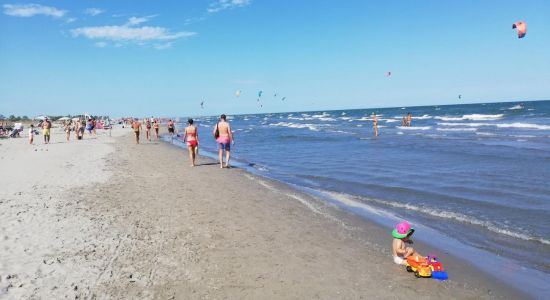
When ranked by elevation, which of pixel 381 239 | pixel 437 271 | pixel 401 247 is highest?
pixel 401 247

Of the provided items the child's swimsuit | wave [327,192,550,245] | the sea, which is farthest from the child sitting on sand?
wave [327,192,550,245]

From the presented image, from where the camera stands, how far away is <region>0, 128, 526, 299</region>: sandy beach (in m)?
4.48

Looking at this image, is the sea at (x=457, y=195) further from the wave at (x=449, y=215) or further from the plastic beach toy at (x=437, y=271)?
the plastic beach toy at (x=437, y=271)

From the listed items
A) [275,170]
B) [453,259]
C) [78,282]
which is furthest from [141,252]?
[275,170]

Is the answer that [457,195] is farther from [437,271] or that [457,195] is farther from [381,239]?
[437,271]

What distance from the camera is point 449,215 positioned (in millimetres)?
8078

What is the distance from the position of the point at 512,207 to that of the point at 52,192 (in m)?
10.2

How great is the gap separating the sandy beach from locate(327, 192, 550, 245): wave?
917 mm

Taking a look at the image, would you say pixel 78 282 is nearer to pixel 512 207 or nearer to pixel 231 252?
pixel 231 252

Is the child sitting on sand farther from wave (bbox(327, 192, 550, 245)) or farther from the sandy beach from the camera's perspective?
wave (bbox(327, 192, 550, 245))

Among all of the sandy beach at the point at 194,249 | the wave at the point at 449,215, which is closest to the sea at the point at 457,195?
the wave at the point at 449,215

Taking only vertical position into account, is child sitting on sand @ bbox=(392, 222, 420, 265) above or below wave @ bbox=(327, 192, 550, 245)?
above

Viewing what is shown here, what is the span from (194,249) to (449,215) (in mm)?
5273

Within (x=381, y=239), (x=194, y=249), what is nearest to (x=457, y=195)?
(x=381, y=239)
